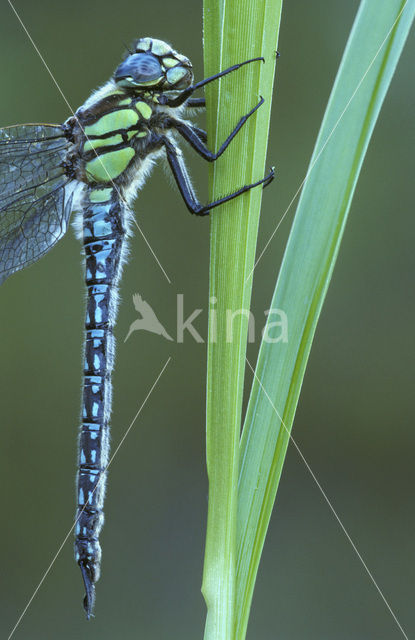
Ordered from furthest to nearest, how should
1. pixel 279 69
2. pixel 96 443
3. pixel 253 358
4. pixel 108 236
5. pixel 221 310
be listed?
pixel 279 69, pixel 253 358, pixel 108 236, pixel 96 443, pixel 221 310

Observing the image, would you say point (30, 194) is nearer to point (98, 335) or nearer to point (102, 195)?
point (102, 195)

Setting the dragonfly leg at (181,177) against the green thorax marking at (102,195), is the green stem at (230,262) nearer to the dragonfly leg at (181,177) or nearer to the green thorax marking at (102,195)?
the dragonfly leg at (181,177)

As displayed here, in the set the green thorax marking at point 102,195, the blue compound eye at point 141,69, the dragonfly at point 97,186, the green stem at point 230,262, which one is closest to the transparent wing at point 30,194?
the dragonfly at point 97,186

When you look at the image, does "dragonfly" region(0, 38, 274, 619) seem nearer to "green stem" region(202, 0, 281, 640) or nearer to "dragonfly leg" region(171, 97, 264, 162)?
"dragonfly leg" region(171, 97, 264, 162)

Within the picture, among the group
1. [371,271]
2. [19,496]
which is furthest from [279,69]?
[19,496]

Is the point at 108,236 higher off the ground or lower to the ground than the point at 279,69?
lower

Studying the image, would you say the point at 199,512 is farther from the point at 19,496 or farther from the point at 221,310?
the point at 221,310

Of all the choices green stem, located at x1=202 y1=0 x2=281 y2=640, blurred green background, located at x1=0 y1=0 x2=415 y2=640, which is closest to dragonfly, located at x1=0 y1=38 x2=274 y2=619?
green stem, located at x1=202 y1=0 x2=281 y2=640

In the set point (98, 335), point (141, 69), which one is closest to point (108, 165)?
point (141, 69)
